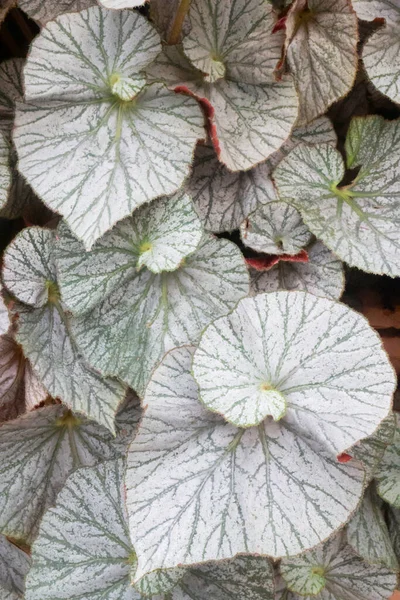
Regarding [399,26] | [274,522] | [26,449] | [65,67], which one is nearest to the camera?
[274,522]

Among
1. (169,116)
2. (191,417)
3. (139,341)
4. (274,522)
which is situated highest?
(169,116)

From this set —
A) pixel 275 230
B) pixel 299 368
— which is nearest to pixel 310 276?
pixel 275 230

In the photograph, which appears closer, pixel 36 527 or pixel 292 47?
pixel 292 47

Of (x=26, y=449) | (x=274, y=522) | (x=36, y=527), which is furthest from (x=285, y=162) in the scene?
(x=36, y=527)

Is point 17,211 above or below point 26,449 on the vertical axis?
above

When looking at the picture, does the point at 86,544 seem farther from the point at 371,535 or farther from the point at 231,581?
the point at 371,535

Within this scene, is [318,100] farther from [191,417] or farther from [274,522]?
[274,522]
